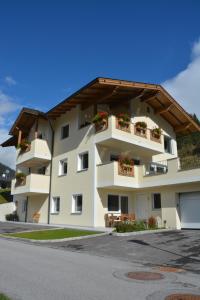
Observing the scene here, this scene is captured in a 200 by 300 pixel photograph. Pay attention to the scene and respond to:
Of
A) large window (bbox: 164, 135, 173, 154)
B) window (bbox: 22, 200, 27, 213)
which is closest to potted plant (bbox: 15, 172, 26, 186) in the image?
window (bbox: 22, 200, 27, 213)

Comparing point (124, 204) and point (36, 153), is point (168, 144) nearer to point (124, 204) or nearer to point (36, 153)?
point (124, 204)

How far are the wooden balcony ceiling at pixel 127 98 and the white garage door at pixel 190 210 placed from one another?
8415 mm

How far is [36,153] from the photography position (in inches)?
1072

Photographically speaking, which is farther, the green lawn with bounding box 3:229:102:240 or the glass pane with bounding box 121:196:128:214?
the glass pane with bounding box 121:196:128:214

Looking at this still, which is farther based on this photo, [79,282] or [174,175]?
[174,175]

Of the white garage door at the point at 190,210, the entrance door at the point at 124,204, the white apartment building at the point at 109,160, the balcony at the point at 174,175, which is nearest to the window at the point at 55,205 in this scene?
the white apartment building at the point at 109,160

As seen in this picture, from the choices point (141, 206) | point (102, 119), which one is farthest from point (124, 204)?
point (102, 119)

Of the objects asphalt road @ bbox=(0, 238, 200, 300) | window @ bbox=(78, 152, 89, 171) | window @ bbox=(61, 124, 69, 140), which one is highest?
window @ bbox=(61, 124, 69, 140)

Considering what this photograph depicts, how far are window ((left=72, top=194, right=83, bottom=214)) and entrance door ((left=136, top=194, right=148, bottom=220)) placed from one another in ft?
14.3

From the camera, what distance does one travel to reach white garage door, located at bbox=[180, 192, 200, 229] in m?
20.0

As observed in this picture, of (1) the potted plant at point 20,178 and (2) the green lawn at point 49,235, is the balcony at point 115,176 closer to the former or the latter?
(2) the green lawn at point 49,235

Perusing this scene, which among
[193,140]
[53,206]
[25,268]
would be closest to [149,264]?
[25,268]

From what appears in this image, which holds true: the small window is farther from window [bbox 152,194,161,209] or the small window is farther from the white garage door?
the white garage door

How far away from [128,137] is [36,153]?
8953mm
